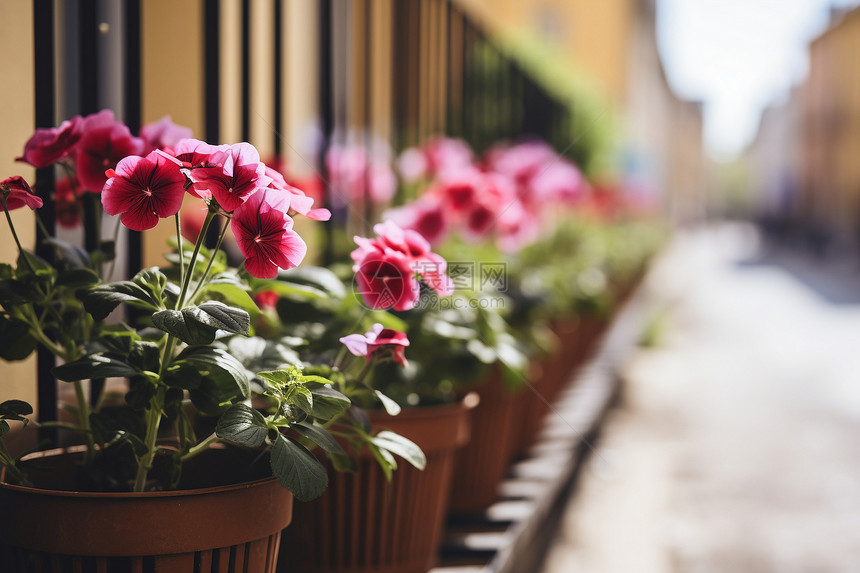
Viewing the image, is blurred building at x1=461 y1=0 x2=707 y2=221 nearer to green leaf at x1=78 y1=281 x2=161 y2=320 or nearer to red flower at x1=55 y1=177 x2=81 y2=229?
red flower at x1=55 y1=177 x2=81 y2=229

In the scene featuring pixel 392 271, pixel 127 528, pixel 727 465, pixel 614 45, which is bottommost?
pixel 727 465

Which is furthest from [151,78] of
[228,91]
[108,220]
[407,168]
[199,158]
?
[199,158]

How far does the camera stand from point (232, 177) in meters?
0.92

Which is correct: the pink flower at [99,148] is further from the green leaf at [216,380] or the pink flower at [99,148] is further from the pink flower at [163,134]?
the green leaf at [216,380]

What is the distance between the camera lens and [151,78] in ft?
12.3

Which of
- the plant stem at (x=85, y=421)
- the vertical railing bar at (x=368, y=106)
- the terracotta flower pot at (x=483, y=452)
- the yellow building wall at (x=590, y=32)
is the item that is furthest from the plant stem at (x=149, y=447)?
the yellow building wall at (x=590, y=32)

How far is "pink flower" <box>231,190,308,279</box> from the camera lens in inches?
36.9

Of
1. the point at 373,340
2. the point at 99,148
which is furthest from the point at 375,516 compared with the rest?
the point at 99,148

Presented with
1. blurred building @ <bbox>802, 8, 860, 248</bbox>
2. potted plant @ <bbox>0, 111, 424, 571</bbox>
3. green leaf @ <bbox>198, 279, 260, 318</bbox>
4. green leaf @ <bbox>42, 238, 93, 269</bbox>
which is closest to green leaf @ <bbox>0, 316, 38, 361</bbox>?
potted plant @ <bbox>0, 111, 424, 571</bbox>

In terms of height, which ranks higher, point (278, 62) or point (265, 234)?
point (278, 62)

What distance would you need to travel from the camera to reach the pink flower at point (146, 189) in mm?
924

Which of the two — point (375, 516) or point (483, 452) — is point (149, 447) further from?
point (483, 452)

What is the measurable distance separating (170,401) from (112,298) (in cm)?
15

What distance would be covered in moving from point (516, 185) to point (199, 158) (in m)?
2.27
